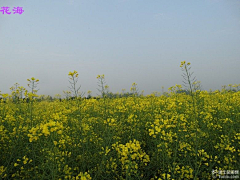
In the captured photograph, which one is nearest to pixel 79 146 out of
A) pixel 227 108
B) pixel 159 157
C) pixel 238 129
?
pixel 159 157

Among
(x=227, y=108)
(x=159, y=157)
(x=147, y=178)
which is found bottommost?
(x=147, y=178)

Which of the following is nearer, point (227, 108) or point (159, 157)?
point (159, 157)

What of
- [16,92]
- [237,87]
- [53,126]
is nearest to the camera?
[53,126]

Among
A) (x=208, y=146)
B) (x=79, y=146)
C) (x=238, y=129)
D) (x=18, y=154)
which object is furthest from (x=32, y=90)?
(x=238, y=129)

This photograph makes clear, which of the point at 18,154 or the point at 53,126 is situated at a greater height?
the point at 53,126

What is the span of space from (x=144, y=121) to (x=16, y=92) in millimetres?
3668

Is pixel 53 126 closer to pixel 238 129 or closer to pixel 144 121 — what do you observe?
pixel 144 121

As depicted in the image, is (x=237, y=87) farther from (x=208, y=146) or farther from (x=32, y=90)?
(x=32, y=90)

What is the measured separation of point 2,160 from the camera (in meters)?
3.02

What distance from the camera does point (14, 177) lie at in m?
2.81

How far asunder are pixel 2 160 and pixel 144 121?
9.15ft

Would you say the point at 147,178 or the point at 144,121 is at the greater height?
the point at 144,121

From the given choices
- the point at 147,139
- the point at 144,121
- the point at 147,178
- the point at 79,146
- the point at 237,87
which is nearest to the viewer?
the point at 147,178

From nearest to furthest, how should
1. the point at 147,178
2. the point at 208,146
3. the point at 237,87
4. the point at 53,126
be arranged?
1. the point at 53,126
2. the point at 147,178
3. the point at 208,146
4. the point at 237,87
